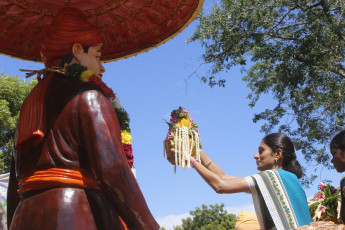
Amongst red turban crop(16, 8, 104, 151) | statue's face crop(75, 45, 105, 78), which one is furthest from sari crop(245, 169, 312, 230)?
red turban crop(16, 8, 104, 151)

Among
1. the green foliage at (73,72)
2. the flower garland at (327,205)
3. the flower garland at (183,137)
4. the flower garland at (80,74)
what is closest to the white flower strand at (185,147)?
the flower garland at (183,137)

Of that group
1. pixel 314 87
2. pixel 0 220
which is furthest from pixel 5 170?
pixel 314 87

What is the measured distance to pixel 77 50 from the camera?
2.49m

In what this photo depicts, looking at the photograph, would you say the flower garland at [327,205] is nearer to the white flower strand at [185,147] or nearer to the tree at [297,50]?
the white flower strand at [185,147]

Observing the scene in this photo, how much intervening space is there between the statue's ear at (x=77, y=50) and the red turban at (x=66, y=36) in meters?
0.02

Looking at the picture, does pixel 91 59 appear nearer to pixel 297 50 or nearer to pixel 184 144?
pixel 184 144

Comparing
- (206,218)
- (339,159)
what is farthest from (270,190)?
(206,218)

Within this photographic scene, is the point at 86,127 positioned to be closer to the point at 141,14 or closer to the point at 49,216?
the point at 49,216

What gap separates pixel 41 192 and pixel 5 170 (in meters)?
11.7

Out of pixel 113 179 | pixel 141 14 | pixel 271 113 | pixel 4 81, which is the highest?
pixel 4 81

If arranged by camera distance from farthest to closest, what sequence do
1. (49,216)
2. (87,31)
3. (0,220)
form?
(0,220) → (87,31) → (49,216)

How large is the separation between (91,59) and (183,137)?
113 centimetres

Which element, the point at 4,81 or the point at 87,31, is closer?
the point at 87,31

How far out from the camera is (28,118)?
7.48 feet
